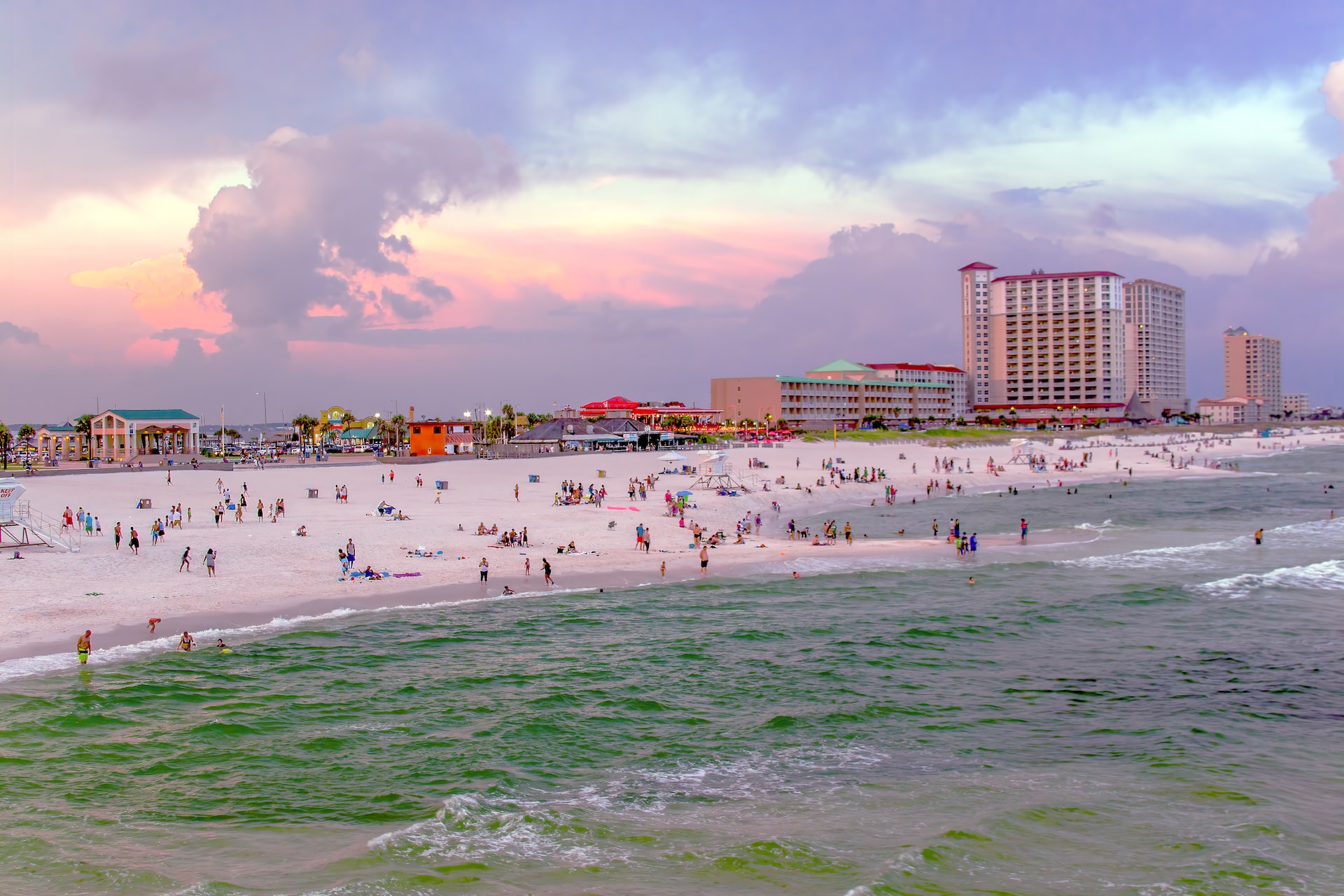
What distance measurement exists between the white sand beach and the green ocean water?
2.81 m

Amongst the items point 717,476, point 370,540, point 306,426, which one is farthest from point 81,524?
point 306,426

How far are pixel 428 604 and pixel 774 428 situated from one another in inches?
4724

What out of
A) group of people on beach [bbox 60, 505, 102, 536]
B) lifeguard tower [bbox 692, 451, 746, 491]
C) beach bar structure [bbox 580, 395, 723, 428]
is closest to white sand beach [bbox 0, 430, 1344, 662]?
group of people on beach [bbox 60, 505, 102, 536]

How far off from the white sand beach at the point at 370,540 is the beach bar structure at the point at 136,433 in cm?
3109

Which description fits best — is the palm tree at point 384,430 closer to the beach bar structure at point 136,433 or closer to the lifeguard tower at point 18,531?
the beach bar structure at point 136,433

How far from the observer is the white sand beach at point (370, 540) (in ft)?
76.5

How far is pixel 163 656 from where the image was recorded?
19.1 metres

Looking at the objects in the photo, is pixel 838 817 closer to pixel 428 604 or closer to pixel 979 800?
pixel 979 800

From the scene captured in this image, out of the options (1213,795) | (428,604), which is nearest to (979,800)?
(1213,795)

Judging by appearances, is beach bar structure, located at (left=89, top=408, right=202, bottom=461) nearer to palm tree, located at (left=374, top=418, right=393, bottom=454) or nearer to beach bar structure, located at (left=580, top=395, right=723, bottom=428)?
palm tree, located at (left=374, top=418, right=393, bottom=454)

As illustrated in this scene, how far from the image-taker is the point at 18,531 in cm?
3017

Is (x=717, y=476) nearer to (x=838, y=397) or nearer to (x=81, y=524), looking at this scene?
(x=81, y=524)

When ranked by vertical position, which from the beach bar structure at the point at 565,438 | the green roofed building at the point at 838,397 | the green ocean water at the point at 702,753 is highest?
the green roofed building at the point at 838,397

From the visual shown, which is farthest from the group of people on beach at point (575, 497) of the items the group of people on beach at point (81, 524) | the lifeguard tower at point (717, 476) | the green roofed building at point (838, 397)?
the green roofed building at point (838, 397)
